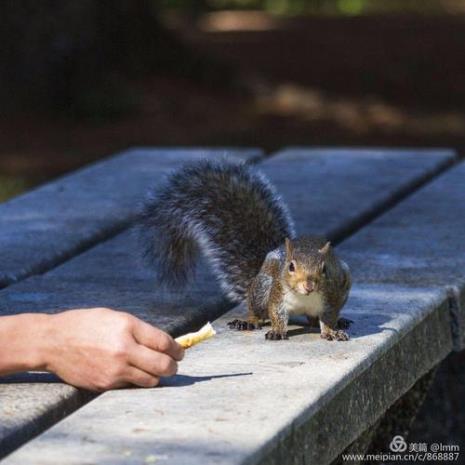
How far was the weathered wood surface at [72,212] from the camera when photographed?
4.13m

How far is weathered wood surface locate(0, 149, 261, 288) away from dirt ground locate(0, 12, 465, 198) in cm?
336

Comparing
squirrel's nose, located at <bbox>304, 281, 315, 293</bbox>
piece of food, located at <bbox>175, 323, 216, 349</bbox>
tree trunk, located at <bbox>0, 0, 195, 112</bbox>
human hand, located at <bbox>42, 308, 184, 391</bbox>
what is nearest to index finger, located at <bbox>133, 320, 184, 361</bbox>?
human hand, located at <bbox>42, 308, 184, 391</bbox>

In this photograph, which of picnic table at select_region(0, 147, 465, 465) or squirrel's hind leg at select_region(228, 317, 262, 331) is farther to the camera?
squirrel's hind leg at select_region(228, 317, 262, 331)

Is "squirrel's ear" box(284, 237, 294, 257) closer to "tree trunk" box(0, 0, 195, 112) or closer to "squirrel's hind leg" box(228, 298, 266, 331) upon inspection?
"squirrel's hind leg" box(228, 298, 266, 331)

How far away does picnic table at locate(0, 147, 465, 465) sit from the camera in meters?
2.45

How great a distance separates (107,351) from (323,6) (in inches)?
840

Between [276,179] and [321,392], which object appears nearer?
[321,392]

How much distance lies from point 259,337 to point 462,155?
818 cm

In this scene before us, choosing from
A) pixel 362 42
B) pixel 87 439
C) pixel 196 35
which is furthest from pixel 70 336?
pixel 196 35

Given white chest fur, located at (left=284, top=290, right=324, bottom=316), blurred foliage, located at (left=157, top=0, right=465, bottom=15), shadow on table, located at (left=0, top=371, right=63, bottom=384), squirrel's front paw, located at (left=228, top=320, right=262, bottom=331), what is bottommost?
shadow on table, located at (left=0, top=371, right=63, bottom=384)

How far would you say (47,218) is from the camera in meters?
4.69

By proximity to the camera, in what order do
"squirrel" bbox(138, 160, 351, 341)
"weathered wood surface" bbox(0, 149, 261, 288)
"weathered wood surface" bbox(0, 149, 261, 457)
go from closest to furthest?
"weathered wood surface" bbox(0, 149, 261, 457) → "squirrel" bbox(138, 160, 351, 341) → "weathered wood surface" bbox(0, 149, 261, 288)

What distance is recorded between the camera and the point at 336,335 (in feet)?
10.3

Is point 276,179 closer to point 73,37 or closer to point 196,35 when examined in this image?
point 73,37
